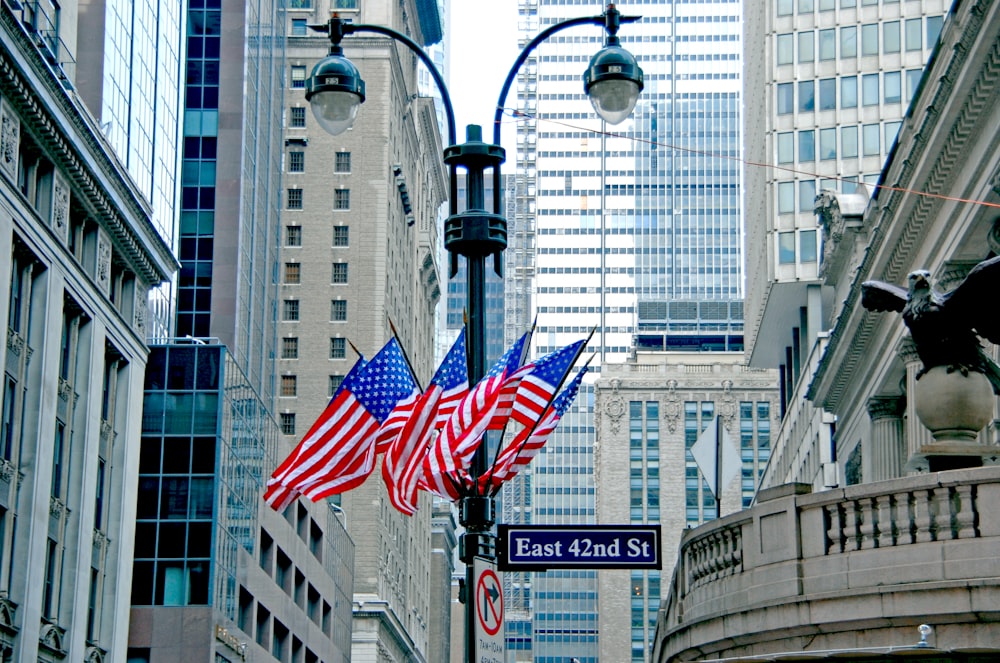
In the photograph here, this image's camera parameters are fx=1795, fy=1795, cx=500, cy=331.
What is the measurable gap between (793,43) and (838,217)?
830 inches

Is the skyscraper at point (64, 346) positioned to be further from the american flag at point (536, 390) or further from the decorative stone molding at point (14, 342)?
the american flag at point (536, 390)

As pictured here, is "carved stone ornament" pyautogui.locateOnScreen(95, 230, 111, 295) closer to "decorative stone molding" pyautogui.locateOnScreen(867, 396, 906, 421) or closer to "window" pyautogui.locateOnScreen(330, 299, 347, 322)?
"decorative stone molding" pyautogui.locateOnScreen(867, 396, 906, 421)

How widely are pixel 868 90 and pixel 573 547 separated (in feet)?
203

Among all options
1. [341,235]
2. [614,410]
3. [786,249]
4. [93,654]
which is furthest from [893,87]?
[614,410]

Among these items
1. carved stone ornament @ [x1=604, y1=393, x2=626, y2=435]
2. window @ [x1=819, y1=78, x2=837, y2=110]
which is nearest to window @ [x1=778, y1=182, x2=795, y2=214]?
window @ [x1=819, y1=78, x2=837, y2=110]

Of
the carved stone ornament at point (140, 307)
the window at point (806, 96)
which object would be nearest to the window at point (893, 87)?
the window at point (806, 96)

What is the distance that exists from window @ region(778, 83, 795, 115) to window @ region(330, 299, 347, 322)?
39818 millimetres

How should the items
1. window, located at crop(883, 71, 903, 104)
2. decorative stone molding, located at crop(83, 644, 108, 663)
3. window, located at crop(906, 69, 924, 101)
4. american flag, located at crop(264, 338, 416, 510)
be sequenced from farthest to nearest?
window, located at crop(883, 71, 903, 104) < window, located at crop(906, 69, 924, 101) < decorative stone molding, located at crop(83, 644, 108, 663) < american flag, located at crop(264, 338, 416, 510)

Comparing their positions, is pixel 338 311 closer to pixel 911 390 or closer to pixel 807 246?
pixel 807 246

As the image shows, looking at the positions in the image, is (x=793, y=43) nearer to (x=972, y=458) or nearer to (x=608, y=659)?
(x=972, y=458)

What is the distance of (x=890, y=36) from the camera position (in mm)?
75562

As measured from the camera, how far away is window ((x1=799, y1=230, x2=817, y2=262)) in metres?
75.6

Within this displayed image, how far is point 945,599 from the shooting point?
14422mm

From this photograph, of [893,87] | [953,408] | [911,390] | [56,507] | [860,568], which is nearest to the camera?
[860,568]
